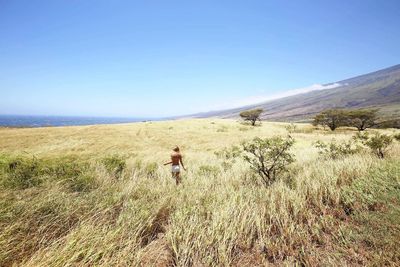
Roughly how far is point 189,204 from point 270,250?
180 cm

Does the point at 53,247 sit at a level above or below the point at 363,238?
above

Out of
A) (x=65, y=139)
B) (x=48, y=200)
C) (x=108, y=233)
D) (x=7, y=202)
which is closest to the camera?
(x=108, y=233)

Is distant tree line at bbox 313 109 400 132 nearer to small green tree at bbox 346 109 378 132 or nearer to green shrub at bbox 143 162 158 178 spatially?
small green tree at bbox 346 109 378 132

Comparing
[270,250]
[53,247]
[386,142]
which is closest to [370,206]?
[270,250]

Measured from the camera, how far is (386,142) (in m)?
13.1

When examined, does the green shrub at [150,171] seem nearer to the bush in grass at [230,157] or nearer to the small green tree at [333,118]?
the bush in grass at [230,157]

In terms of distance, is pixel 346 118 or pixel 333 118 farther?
pixel 346 118

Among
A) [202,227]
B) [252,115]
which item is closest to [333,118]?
[252,115]

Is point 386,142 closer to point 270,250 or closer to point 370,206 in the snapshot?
point 370,206

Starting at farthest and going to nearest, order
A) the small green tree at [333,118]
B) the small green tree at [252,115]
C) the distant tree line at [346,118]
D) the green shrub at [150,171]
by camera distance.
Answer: the small green tree at [252,115] → the distant tree line at [346,118] → the small green tree at [333,118] → the green shrub at [150,171]

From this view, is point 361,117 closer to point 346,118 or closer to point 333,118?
point 346,118

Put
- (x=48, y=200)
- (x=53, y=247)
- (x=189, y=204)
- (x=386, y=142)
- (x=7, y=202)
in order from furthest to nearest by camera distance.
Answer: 1. (x=386, y=142)
2. (x=189, y=204)
3. (x=48, y=200)
4. (x=7, y=202)
5. (x=53, y=247)

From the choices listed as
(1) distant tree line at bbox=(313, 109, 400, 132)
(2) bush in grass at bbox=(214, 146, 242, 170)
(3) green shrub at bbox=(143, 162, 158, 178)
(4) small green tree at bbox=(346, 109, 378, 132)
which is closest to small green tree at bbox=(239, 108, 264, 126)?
(1) distant tree line at bbox=(313, 109, 400, 132)

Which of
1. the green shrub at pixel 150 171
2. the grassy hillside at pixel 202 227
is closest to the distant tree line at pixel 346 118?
the green shrub at pixel 150 171
